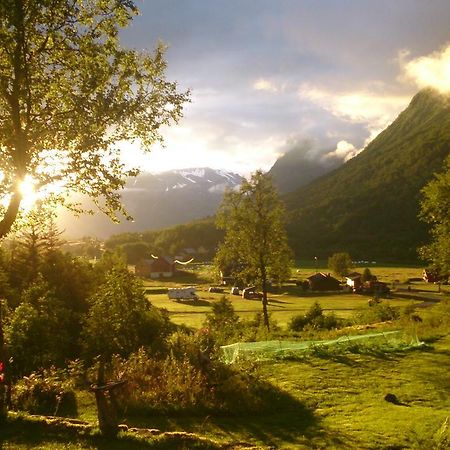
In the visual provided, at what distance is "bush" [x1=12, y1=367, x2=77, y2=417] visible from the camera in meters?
15.1

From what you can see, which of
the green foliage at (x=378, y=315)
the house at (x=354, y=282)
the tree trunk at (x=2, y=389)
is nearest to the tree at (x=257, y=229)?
the green foliage at (x=378, y=315)

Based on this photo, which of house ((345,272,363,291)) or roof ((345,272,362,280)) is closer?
house ((345,272,363,291))

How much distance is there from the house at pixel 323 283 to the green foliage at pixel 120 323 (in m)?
98.6

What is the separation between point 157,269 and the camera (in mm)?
175750

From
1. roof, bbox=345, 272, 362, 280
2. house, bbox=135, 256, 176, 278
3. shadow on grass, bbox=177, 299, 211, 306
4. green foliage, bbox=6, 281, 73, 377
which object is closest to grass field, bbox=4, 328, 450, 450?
green foliage, bbox=6, 281, 73, 377

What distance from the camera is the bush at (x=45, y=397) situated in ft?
49.6

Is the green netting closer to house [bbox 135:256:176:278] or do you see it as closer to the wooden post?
the wooden post

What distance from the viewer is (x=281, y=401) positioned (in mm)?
15664

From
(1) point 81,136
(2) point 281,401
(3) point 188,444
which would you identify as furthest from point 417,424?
(1) point 81,136

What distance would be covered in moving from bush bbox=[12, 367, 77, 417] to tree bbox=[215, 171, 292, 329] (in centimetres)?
2786

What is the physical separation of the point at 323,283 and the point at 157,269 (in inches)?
2971

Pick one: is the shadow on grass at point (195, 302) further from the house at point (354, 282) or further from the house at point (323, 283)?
the house at point (354, 282)

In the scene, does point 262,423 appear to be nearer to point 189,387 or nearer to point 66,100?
point 189,387

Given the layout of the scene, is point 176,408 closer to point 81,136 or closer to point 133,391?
point 133,391
